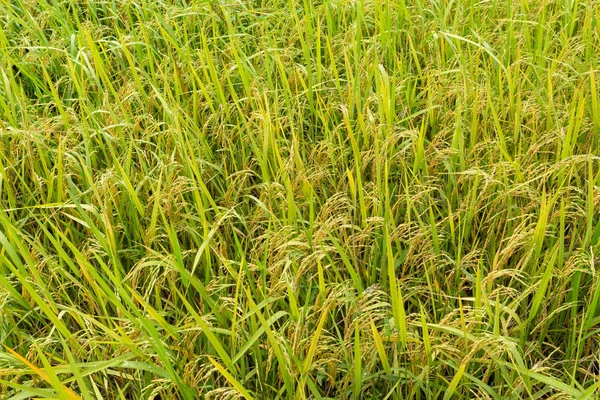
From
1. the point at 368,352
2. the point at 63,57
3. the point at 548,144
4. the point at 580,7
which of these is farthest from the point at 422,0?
the point at 368,352

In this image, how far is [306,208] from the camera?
72.5 inches

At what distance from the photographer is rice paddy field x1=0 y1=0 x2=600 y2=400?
1433 mm

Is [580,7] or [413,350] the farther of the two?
[580,7]

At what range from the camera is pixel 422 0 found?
280cm

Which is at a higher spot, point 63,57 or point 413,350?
point 63,57

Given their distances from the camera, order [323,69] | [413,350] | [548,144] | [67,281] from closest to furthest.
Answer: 1. [413,350]
2. [67,281]
3. [548,144]
4. [323,69]

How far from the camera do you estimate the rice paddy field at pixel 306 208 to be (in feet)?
4.70

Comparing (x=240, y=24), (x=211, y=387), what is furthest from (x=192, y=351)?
(x=240, y=24)

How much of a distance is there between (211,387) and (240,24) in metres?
1.60

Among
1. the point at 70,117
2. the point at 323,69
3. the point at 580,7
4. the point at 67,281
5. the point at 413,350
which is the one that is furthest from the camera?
the point at 580,7

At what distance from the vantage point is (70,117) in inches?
86.4

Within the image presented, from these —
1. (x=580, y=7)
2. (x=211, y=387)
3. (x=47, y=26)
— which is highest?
(x=47, y=26)

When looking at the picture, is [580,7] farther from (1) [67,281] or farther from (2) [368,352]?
(1) [67,281]

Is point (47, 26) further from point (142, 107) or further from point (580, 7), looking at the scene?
point (580, 7)
